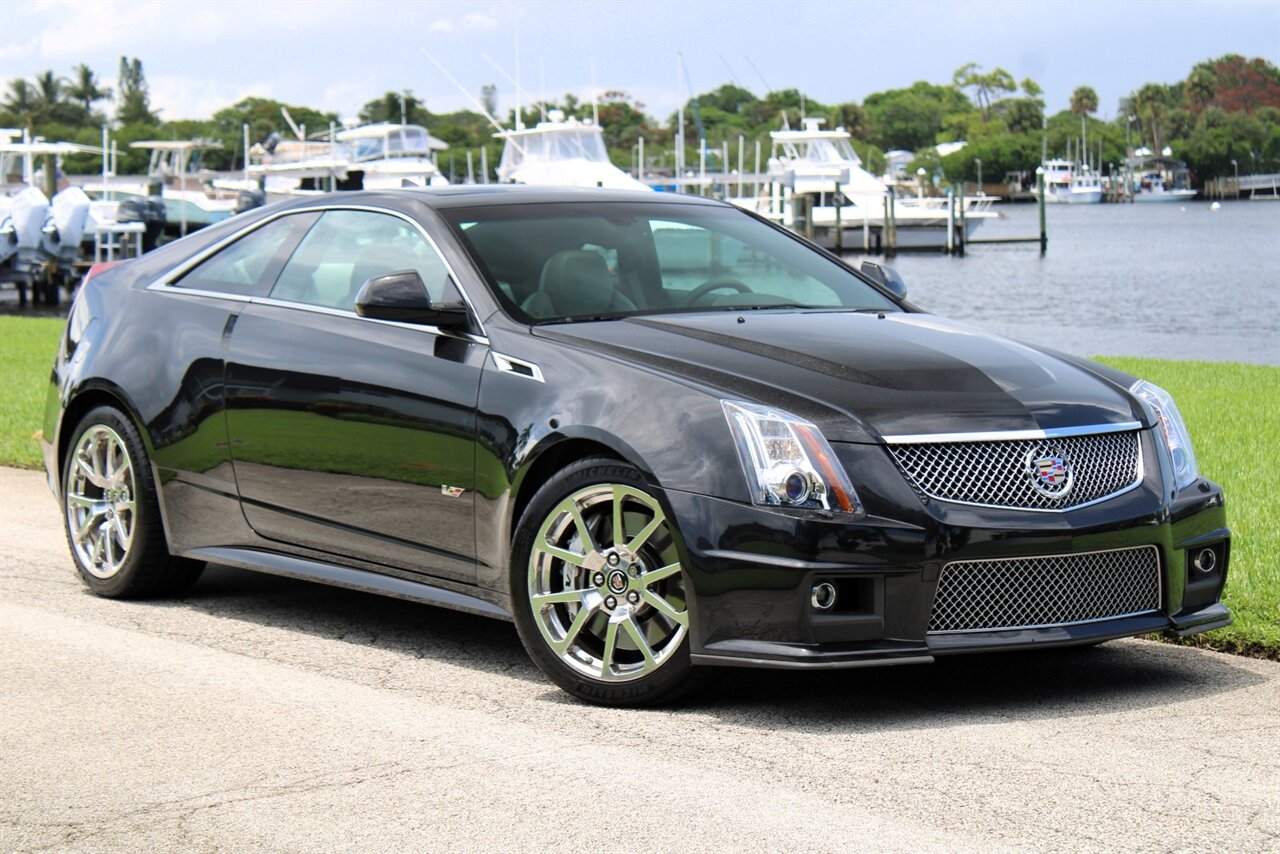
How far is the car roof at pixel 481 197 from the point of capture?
6750 mm

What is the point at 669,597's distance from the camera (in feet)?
17.8

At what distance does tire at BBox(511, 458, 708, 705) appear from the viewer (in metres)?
5.44

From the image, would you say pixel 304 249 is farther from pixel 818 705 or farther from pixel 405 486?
pixel 818 705

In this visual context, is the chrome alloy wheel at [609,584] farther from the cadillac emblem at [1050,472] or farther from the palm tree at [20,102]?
the palm tree at [20,102]

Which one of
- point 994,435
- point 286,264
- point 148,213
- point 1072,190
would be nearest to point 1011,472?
point 994,435

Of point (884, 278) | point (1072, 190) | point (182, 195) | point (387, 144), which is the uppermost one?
point (1072, 190)

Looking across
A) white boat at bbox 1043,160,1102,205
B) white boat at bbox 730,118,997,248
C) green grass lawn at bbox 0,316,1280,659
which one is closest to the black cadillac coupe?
green grass lawn at bbox 0,316,1280,659

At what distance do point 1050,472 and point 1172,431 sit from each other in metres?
0.76

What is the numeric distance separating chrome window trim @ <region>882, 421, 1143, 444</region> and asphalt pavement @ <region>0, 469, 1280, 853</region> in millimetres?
808

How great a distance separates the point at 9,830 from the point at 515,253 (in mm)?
2745

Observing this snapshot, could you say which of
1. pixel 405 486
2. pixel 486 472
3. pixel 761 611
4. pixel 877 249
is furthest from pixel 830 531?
pixel 877 249

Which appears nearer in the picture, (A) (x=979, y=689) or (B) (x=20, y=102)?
(A) (x=979, y=689)

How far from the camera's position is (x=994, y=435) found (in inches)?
211

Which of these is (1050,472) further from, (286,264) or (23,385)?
(23,385)
